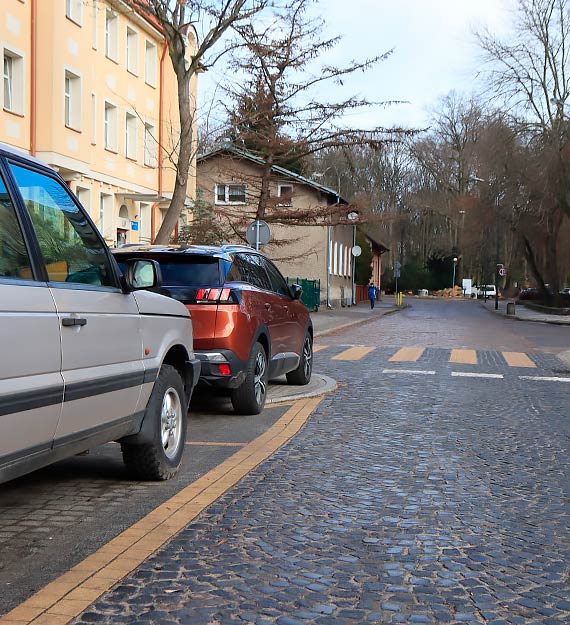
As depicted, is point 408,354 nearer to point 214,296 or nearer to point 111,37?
point 214,296

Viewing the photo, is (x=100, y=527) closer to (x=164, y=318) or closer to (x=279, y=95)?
(x=164, y=318)

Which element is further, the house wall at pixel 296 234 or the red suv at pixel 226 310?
the house wall at pixel 296 234

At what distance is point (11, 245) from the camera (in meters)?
4.00

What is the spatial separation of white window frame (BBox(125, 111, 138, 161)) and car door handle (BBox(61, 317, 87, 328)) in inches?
1047

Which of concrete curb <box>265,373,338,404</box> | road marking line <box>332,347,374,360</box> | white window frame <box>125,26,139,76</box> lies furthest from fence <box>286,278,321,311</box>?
concrete curb <box>265,373,338,404</box>

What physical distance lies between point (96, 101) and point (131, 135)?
376 cm

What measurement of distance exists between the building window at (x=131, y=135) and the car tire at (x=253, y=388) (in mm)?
22260

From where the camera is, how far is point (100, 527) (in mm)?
4941

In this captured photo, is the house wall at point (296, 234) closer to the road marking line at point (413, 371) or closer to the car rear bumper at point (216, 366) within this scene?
the road marking line at point (413, 371)

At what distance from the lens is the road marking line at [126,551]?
3.63 meters

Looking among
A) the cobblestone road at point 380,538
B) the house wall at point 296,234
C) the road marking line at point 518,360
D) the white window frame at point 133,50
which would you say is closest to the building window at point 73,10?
the white window frame at point 133,50

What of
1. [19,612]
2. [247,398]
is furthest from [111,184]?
[19,612]

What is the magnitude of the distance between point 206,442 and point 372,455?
4.98ft

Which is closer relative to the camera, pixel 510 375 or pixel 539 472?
pixel 539 472
